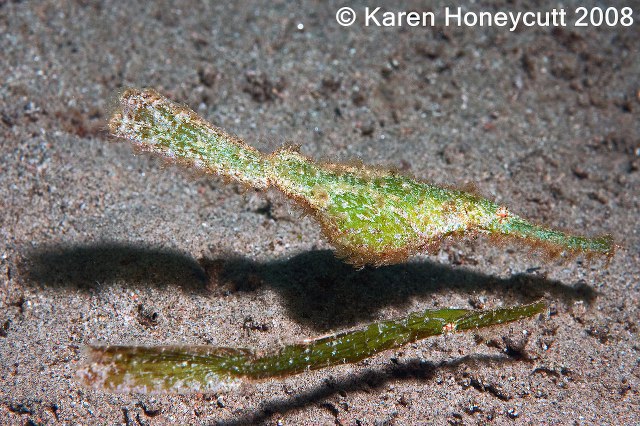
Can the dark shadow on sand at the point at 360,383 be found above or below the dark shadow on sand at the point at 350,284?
below

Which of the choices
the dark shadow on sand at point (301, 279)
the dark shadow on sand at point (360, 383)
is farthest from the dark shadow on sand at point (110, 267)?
the dark shadow on sand at point (360, 383)

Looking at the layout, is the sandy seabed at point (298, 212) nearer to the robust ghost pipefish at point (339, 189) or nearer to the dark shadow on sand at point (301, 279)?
the dark shadow on sand at point (301, 279)

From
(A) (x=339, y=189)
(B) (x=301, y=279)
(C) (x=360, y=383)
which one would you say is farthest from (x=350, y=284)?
(A) (x=339, y=189)

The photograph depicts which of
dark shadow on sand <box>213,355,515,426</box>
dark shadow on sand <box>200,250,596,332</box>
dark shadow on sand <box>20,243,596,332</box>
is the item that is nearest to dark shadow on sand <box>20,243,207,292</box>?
dark shadow on sand <box>20,243,596,332</box>

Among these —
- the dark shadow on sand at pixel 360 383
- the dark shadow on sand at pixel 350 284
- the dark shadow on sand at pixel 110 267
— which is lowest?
the dark shadow on sand at pixel 360 383

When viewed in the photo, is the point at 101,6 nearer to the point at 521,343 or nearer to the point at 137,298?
the point at 137,298

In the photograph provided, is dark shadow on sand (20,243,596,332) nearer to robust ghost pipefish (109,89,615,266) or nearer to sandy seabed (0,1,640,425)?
sandy seabed (0,1,640,425)

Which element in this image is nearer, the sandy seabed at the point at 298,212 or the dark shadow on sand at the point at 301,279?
the sandy seabed at the point at 298,212
